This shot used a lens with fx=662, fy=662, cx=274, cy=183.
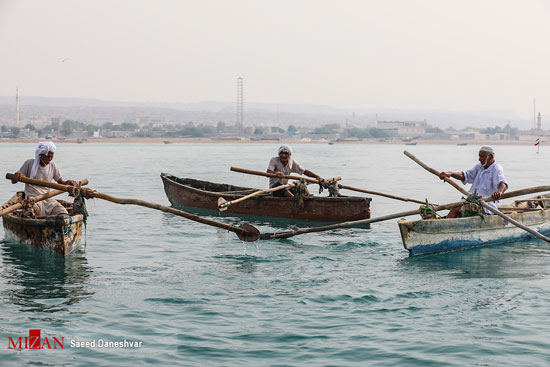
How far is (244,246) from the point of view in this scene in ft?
45.4

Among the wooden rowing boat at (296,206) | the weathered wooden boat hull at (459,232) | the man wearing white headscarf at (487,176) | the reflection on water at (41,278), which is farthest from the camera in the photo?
the wooden rowing boat at (296,206)

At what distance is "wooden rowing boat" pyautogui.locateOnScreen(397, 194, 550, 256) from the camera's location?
39.7ft

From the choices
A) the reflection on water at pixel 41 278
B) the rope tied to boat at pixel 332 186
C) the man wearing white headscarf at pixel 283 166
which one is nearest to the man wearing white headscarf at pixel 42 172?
the reflection on water at pixel 41 278

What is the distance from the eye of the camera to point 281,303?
9328 millimetres

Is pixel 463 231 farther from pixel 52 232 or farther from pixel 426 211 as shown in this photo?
pixel 52 232

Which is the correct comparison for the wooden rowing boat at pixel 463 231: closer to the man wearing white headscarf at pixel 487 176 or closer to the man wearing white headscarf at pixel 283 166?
the man wearing white headscarf at pixel 487 176

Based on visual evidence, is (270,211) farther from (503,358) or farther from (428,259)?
(503,358)

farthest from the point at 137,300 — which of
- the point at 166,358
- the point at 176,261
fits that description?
the point at 176,261

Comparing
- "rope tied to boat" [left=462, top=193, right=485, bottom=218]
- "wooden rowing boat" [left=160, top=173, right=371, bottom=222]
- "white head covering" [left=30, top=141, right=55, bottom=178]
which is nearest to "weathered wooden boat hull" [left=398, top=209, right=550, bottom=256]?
"rope tied to boat" [left=462, top=193, right=485, bottom=218]

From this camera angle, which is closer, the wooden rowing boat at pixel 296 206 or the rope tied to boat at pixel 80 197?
the rope tied to boat at pixel 80 197

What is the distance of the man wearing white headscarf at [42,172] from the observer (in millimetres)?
11851

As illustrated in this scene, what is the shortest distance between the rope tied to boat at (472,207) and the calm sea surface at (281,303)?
840 mm

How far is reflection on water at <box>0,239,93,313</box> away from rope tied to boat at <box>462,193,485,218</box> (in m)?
7.10

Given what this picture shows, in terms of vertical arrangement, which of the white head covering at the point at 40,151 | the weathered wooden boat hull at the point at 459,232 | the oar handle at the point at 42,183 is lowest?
the weathered wooden boat hull at the point at 459,232
